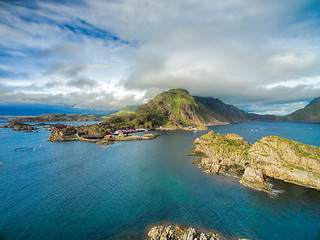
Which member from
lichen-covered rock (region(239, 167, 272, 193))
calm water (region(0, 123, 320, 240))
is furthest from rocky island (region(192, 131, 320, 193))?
calm water (region(0, 123, 320, 240))

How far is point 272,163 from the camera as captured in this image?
56500 millimetres

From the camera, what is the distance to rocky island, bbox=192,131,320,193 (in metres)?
48.7

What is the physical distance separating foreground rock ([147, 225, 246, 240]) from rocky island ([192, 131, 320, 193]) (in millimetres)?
30327

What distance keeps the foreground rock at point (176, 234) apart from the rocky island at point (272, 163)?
99.5 ft

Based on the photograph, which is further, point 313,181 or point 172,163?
point 172,163

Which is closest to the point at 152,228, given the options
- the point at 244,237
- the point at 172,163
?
the point at 244,237

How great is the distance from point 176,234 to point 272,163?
1999 inches

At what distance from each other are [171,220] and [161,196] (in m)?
10.4

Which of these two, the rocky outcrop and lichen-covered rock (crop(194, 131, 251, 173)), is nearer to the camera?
the rocky outcrop

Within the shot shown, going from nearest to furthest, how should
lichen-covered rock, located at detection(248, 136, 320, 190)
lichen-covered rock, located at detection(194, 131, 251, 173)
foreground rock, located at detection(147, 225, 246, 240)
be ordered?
foreground rock, located at detection(147, 225, 246, 240) → lichen-covered rock, located at detection(248, 136, 320, 190) → lichen-covered rock, located at detection(194, 131, 251, 173)

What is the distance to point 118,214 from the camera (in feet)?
113

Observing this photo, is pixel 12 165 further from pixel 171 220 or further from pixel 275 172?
pixel 275 172

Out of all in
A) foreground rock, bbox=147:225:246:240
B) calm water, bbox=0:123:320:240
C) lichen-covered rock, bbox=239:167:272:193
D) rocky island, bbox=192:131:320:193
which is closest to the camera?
foreground rock, bbox=147:225:246:240

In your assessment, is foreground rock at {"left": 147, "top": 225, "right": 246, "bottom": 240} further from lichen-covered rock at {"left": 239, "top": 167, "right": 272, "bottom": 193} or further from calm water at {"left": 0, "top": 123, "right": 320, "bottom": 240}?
lichen-covered rock at {"left": 239, "top": 167, "right": 272, "bottom": 193}
